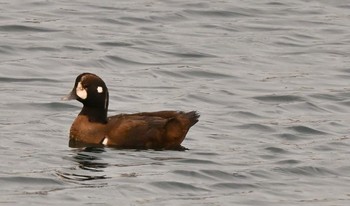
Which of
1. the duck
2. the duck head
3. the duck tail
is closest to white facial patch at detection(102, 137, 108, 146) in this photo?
the duck

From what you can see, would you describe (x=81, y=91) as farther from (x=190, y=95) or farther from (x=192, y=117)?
(x=190, y=95)

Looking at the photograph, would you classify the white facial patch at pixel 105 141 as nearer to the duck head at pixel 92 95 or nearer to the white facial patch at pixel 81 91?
the duck head at pixel 92 95

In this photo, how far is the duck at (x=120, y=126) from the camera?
49.4 ft

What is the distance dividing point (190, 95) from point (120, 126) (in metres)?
2.88

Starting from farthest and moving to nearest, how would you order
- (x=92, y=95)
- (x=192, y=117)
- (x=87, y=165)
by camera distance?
(x=92, y=95) < (x=192, y=117) < (x=87, y=165)

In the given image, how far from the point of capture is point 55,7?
22.9m

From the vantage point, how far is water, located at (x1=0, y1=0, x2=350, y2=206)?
1330cm

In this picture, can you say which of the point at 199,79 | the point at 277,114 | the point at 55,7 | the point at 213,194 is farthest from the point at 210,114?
the point at 55,7

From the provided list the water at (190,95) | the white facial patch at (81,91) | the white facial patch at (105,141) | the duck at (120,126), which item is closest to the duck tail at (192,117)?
the duck at (120,126)

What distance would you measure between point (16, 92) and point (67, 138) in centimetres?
214

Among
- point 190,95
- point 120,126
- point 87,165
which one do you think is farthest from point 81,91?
point 190,95

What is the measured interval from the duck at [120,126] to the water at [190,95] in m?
0.21

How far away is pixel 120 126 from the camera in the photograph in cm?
1514

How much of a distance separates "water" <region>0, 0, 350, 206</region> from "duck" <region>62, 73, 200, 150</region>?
0.21m
